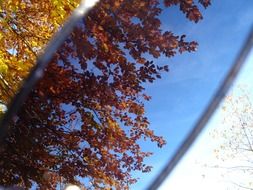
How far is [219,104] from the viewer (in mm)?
766

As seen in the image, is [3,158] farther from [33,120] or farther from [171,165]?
[171,165]

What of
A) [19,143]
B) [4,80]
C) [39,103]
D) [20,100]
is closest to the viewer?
[20,100]

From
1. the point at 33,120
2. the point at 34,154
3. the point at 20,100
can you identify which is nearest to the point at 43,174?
the point at 34,154

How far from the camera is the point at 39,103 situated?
686 cm

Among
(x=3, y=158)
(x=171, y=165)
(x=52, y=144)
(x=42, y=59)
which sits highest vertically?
(x=52, y=144)

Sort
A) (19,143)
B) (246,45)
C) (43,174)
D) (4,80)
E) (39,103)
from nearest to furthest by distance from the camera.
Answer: (246,45)
(4,80)
(39,103)
(19,143)
(43,174)

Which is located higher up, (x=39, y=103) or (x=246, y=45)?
(x=39, y=103)

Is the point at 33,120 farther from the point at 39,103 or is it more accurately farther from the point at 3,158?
the point at 3,158

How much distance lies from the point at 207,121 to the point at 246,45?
0.60 feet

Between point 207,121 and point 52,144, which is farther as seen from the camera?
point 52,144

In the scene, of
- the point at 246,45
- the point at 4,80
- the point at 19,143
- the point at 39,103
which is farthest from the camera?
the point at 19,143

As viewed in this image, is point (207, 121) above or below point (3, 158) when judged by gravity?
below

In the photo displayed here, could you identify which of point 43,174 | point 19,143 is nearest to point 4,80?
point 19,143

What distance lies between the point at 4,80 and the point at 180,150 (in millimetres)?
6053
